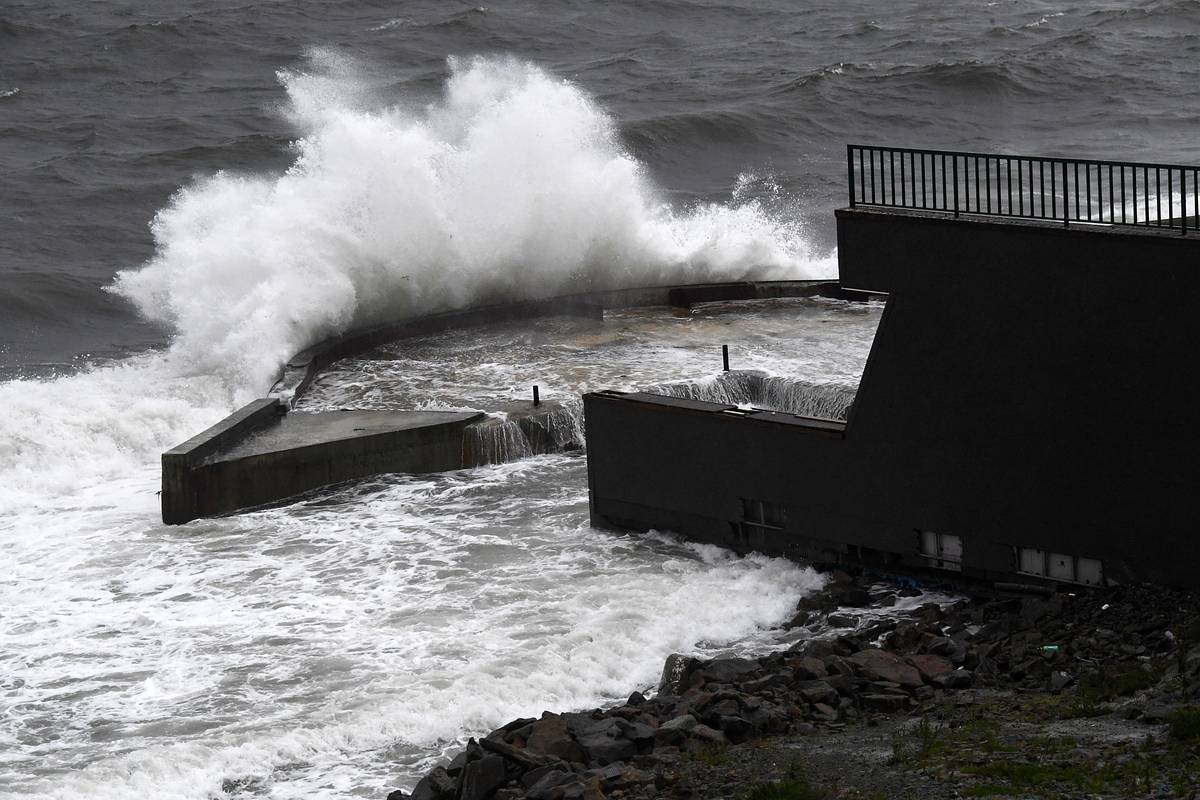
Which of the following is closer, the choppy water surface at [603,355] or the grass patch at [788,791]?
the grass patch at [788,791]

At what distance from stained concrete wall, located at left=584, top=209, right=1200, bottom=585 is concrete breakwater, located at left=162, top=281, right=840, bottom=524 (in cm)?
384

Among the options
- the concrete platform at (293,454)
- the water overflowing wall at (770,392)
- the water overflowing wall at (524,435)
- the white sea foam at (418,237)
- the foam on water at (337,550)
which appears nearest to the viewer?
the foam on water at (337,550)

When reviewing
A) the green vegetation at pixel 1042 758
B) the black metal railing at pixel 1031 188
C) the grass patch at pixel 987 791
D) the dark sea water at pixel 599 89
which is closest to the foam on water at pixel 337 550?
the green vegetation at pixel 1042 758

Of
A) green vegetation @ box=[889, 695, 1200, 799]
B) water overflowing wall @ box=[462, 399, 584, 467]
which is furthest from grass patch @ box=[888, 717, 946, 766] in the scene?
water overflowing wall @ box=[462, 399, 584, 467]

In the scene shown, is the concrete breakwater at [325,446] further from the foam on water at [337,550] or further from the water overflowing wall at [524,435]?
the foam on water at [337,550]

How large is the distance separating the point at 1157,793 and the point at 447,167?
Answer: 67.0ft

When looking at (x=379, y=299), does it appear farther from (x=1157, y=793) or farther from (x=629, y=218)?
(x=1157, y=793)

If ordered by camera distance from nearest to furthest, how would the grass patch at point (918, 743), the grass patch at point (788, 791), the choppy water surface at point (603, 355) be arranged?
the grass patch at point (788, 791), the grass patch at point (918, 743), the choppy water surface at point (603, 355)

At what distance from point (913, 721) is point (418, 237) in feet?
54.2

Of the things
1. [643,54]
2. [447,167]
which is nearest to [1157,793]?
[447,167]

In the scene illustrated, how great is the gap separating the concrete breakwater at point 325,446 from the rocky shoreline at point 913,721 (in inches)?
250

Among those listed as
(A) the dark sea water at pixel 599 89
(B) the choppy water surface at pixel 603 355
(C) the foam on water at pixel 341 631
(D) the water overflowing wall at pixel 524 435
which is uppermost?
(A) the dark sea water at pixel 599 89

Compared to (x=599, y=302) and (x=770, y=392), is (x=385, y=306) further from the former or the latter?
(x=770, y=392)

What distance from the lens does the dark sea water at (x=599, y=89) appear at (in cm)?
3450
